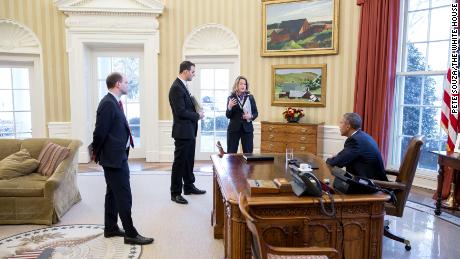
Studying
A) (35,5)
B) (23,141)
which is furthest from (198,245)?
(35,5)

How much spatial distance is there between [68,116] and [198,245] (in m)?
4.78

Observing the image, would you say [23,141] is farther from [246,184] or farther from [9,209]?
[246,184]

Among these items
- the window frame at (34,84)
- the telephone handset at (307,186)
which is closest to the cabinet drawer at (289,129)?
the telephone handset at (307,186)

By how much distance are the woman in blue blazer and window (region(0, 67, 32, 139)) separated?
4415mm

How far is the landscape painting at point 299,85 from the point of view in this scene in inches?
256

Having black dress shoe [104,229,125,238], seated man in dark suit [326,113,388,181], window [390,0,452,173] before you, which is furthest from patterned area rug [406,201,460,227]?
black dress shoe [104,229,125,238]

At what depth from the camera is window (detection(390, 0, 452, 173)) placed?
5188mm

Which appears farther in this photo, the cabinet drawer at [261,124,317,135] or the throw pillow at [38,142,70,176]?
the cabinet drawer at [261,124,317,135]

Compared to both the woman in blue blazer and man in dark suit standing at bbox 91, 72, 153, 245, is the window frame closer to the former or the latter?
the woman in blue blazer

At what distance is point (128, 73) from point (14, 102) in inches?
86.6

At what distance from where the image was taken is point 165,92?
709cm

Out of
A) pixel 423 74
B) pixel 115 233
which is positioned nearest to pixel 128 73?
pixel 115 233

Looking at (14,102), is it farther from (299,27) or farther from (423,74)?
(423,74)

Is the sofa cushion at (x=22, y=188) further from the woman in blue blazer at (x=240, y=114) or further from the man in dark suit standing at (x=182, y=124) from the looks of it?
the woman in blue blazer at (x=240, y=114)
